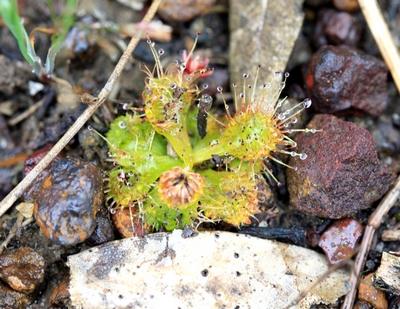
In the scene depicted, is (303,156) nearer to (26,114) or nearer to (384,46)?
(384,46)

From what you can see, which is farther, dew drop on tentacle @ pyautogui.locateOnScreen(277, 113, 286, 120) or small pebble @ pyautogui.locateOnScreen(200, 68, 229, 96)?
small pebble @ pyautogui.locateOnScreen(200, 68, 229, 96)

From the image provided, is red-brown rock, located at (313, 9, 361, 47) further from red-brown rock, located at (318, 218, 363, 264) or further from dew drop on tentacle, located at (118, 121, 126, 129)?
dew drop on tentacle, located at (118, 121, 126, 129)

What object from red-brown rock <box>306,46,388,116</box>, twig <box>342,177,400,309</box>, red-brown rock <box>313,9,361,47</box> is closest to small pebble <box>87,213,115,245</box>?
twig <box>342,177,400,309</box>

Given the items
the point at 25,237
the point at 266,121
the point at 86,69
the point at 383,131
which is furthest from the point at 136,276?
the point at 383,131

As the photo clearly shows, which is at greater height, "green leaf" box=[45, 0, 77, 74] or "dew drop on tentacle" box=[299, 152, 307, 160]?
"green leaf" box=[45, 0, 77, 74]

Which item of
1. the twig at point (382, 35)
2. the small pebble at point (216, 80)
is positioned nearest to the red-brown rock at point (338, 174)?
the twig at point (382, 35)

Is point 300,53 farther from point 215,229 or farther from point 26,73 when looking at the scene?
point 26,73
